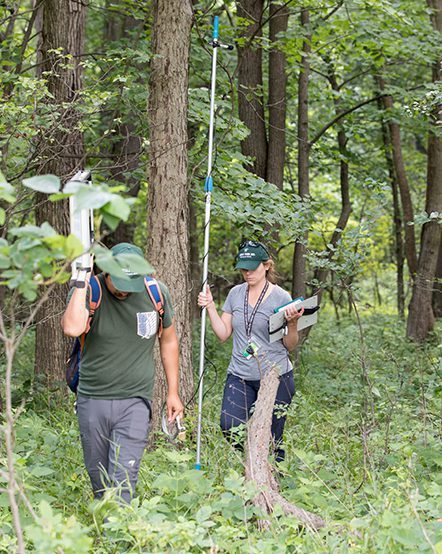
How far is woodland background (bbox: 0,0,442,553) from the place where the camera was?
4.02 meters

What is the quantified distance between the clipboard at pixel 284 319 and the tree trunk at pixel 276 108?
5.64 meters

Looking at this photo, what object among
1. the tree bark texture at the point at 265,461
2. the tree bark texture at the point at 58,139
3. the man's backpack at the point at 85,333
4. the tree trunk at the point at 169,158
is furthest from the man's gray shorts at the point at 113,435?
the tree bark texture at the point at 58,139

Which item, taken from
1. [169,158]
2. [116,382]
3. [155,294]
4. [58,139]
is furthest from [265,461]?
[58,139]

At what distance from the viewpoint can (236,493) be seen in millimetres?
4496

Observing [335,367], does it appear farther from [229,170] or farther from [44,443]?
[44,443]

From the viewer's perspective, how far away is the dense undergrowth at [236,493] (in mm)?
3922

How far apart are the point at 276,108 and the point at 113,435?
8.13m

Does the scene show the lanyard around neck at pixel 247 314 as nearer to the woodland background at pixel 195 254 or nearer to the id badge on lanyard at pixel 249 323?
the id badge on lanyard at pixel 249 323

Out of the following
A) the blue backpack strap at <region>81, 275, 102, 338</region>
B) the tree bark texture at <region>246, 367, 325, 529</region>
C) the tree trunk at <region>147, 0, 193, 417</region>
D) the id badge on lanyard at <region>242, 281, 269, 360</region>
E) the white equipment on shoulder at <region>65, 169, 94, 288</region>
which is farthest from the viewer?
the tree trunk at <region>147, 0, 193, 417</region>

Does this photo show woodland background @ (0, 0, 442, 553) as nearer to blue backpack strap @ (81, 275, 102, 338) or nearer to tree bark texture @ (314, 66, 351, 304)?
tree bark texture @ (314, 66, 351, 304)

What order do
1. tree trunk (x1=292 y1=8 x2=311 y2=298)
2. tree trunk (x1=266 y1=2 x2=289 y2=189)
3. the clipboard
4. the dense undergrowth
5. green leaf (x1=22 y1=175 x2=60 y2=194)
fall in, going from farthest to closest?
tree trunk (x1=292 y1=8 x2=311 y2=298) < tree trunk (x1=266 y1=2 x2=289 y2=189) < the clipboard < the dense undergrowth < green leaf (x1=22 y1=175 x2=60 y2=194)

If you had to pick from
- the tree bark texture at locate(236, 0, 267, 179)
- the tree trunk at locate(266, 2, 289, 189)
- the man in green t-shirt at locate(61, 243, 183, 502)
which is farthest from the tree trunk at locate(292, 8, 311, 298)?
the man in green t-shirt at locate(61, 243, 183, 502)

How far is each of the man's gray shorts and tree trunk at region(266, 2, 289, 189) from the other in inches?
289

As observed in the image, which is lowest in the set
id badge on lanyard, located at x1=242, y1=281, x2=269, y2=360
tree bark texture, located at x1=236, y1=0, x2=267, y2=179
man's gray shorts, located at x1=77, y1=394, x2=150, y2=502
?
man's gray shorts, located at x1=77, y1=394, x2=150, y2=502
